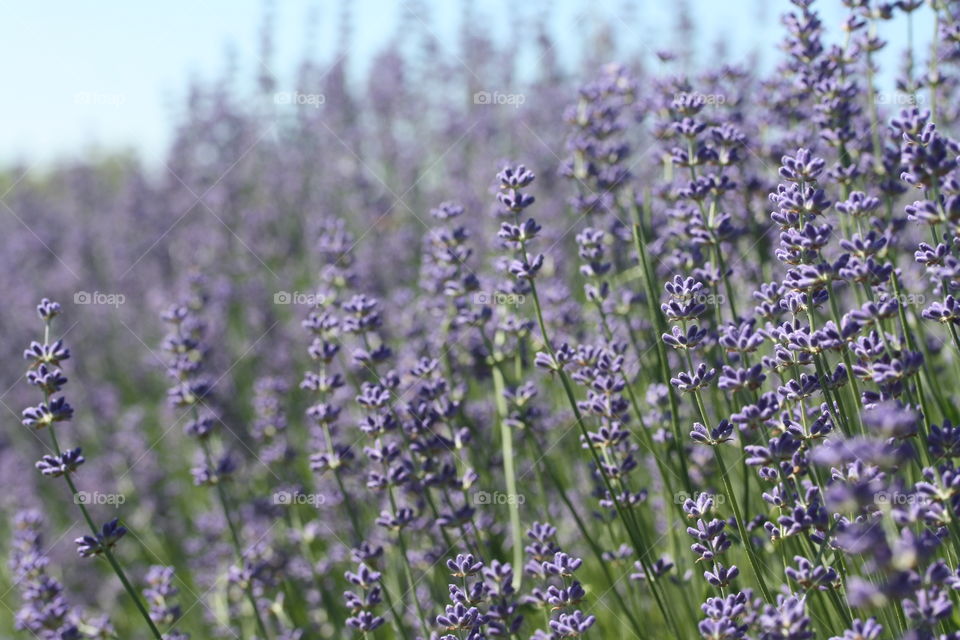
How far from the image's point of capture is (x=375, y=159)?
1084cm

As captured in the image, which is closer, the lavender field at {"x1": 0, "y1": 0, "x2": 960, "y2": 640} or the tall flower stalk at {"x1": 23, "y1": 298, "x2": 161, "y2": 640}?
the lavender field at {"x1": 0, "y1": 0, "x2": 960, "y2": 640}

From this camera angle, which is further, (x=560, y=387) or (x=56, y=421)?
(x=560, y=387)

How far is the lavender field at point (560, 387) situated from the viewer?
225 cm

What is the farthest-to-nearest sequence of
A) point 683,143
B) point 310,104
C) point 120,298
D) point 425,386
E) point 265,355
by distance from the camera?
point 310,104, point 120,298, point 265,355, point 683,143, point 425,386

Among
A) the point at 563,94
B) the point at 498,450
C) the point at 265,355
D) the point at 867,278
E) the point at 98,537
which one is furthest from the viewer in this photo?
the point at 563,94

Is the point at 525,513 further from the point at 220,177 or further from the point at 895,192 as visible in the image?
the point at 220,177

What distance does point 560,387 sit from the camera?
456 cm

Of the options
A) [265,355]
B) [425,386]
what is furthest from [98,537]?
[265,355]

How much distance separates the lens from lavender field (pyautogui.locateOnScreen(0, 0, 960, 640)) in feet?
7.37

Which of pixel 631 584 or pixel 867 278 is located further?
pixel 631 584

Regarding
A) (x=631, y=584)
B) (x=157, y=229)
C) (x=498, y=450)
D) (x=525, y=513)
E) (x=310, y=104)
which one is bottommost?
(x=631, y=584)

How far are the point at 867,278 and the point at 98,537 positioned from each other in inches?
87.8

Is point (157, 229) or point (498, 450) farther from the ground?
point (157, 229)

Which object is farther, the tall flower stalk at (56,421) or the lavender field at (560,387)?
the tall flower stalk at (56,421)
